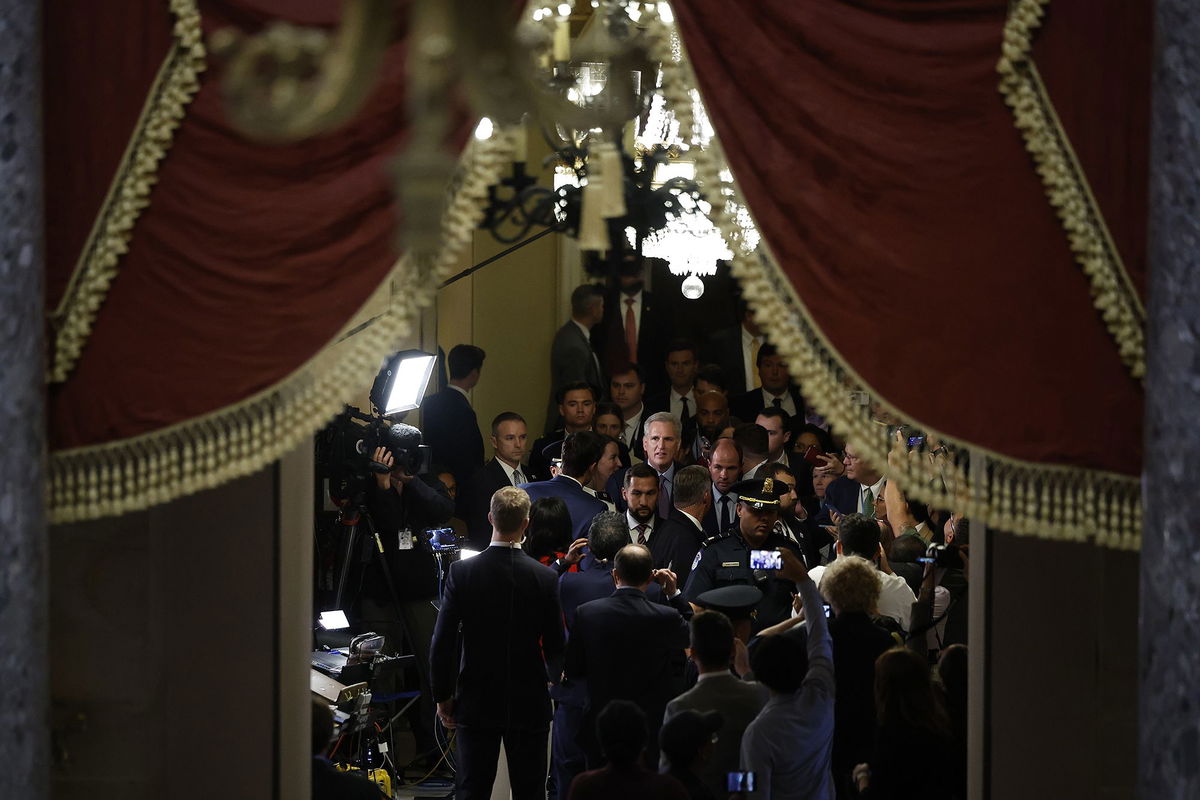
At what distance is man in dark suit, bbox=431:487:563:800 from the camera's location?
15.9 ft

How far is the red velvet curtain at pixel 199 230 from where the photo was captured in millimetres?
3270

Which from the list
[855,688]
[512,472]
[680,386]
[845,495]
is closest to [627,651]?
[855,688]

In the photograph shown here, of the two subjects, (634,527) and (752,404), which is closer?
(634,527)

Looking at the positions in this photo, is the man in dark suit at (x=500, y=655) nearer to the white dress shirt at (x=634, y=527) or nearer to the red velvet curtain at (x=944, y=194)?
the white dress shirt at (x=634, y=527)

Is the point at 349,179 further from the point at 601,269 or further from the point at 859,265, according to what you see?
the point at 859,265

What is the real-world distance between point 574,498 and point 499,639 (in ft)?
3.83

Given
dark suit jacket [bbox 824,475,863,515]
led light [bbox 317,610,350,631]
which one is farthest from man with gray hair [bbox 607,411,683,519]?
led light [bbox 317,610,350,631]

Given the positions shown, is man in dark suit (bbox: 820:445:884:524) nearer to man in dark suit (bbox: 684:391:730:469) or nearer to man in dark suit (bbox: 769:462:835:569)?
man in dark suit (bbox: 769:462:835:569)

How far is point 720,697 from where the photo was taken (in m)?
4.11

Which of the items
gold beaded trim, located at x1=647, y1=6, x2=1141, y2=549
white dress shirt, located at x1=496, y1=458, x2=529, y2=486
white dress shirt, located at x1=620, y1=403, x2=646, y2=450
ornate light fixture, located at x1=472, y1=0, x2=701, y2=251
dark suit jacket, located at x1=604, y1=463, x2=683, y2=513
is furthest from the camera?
white dress shirt, located at x1=620, y1=403, x2=646, y2=450

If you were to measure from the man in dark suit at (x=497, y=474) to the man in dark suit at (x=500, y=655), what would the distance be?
1.72m

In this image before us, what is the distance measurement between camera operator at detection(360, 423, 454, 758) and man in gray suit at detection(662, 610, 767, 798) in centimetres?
204

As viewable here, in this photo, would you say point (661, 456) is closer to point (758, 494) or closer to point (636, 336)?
point (758, 494)

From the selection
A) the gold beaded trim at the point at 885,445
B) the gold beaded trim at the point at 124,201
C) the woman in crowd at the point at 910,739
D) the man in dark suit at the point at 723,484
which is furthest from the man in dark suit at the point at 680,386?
the gold beaded trim at the point at 124,201
